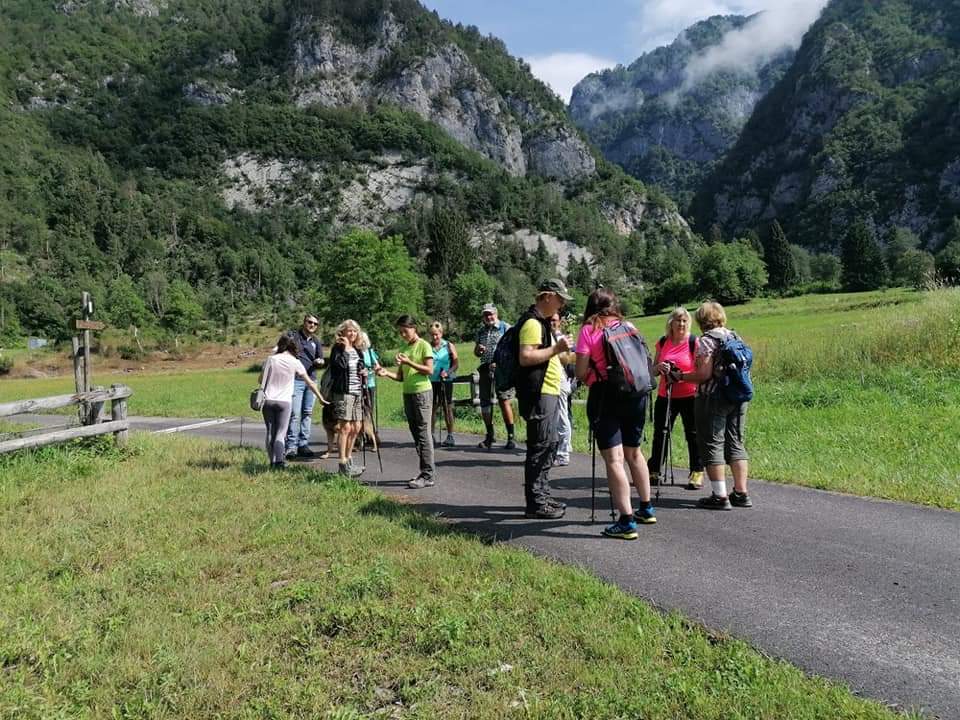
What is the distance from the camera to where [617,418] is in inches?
209

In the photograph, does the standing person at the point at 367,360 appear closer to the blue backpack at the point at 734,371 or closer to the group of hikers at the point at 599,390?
the group of hikers at the point at 599,390

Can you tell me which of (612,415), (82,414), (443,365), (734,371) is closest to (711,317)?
(734,371)

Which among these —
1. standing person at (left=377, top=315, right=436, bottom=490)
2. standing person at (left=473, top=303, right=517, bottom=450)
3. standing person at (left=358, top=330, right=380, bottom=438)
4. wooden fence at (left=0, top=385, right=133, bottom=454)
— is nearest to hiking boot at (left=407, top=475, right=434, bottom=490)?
standing person at (left=377, top=315, right=436, bottom=490)

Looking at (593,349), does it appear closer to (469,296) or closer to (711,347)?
(711,347)

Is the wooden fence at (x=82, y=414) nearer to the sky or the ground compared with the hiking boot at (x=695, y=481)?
nearer to the sky

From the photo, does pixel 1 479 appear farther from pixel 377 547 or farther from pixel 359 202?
pixel 359 202

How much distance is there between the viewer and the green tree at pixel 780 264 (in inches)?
4033

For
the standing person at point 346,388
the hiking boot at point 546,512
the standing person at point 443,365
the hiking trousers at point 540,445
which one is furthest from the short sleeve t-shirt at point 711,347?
the standing person at point 443,365

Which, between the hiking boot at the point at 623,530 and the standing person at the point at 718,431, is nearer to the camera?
the hiking boot at the point at 623,530

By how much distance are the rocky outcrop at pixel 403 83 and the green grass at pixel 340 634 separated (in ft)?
637

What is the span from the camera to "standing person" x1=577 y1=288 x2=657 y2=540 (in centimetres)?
528

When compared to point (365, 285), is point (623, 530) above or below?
below

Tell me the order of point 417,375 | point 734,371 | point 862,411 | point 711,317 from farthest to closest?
point 862,411
point 417,375
point 711,317
point 734,371

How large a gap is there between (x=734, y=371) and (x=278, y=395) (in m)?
6.17
